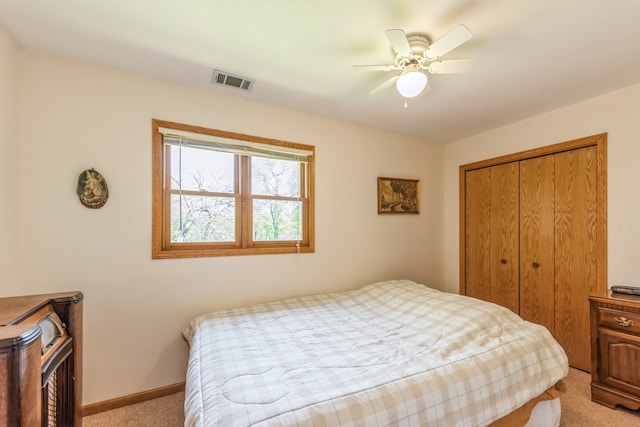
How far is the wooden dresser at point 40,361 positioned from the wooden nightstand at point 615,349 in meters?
3.12

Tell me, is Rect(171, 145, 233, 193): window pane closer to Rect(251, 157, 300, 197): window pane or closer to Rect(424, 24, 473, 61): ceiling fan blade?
Rect(251, 157, 300, 197): window pane

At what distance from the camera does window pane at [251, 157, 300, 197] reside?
2.57 m

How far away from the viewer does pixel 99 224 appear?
6.39 ft

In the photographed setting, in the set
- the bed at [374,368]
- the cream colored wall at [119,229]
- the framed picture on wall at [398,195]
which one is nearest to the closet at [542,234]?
the framed picture on wall at [398,195]

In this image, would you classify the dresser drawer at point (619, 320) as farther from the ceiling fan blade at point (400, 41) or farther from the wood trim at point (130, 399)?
the wood trim at point (130, 399)

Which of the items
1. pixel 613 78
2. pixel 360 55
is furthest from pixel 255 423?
pixel 613 78

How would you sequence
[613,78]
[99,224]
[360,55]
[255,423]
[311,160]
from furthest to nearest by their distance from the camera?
[311,160] < [613,78] < [99,224] < [360,55] < [255,423]

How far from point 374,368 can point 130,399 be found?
1828 millimetres

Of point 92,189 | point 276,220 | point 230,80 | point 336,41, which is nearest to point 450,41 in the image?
point 336,41

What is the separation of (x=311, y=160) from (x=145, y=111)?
1.42 metres

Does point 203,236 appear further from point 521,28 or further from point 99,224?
point 521,28

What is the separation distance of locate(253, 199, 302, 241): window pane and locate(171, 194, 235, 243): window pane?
225 mm

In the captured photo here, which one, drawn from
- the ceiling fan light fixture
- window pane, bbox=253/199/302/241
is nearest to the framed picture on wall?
window pane, bbox=253/199/302/241

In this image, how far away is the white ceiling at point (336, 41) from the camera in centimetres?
142
